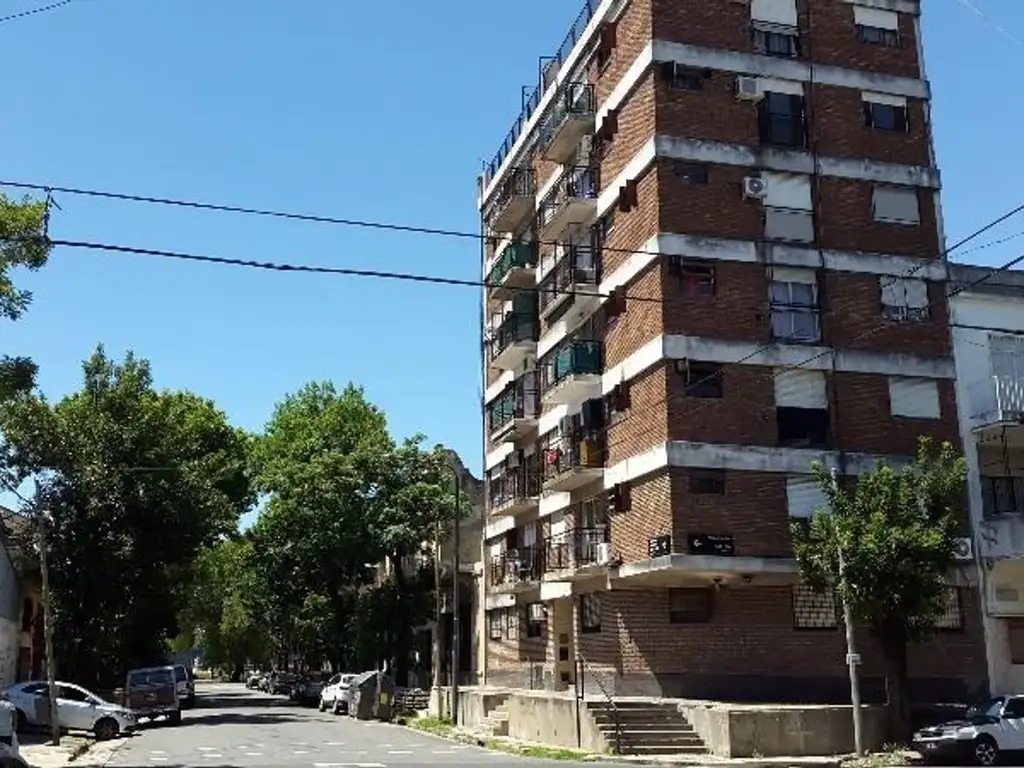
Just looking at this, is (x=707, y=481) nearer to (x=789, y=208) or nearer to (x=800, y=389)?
(x=800, y=389)

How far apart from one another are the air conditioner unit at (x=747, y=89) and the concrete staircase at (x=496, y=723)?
1845cm

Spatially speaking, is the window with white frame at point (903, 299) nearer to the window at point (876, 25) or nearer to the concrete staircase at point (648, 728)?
the window at point (876, 25)

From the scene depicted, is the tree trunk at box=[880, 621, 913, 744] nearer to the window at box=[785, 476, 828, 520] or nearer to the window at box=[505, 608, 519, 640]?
the window at box=[785, 476, 828, 520]

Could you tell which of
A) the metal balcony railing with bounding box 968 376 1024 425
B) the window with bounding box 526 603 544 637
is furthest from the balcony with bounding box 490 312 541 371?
the metal balcony railing with bounding box 968 376 1024 425

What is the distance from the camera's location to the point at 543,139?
3953cm

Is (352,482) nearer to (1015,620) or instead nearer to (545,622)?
(545,622)

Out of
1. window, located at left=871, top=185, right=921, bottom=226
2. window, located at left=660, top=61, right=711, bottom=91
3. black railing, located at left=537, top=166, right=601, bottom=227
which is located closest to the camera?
window, located at left=660, top=61, right=711, bottom=91

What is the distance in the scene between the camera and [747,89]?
3120 cm

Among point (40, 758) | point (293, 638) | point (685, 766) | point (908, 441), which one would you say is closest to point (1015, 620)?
point (908, 441)

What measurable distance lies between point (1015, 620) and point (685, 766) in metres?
13.5

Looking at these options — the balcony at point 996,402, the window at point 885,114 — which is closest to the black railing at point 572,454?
the balcony at point 996,402

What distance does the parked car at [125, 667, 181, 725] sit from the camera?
3841cm

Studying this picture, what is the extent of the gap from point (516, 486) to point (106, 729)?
1561 cm

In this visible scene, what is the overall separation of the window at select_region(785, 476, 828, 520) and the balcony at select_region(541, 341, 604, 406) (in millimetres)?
6671
